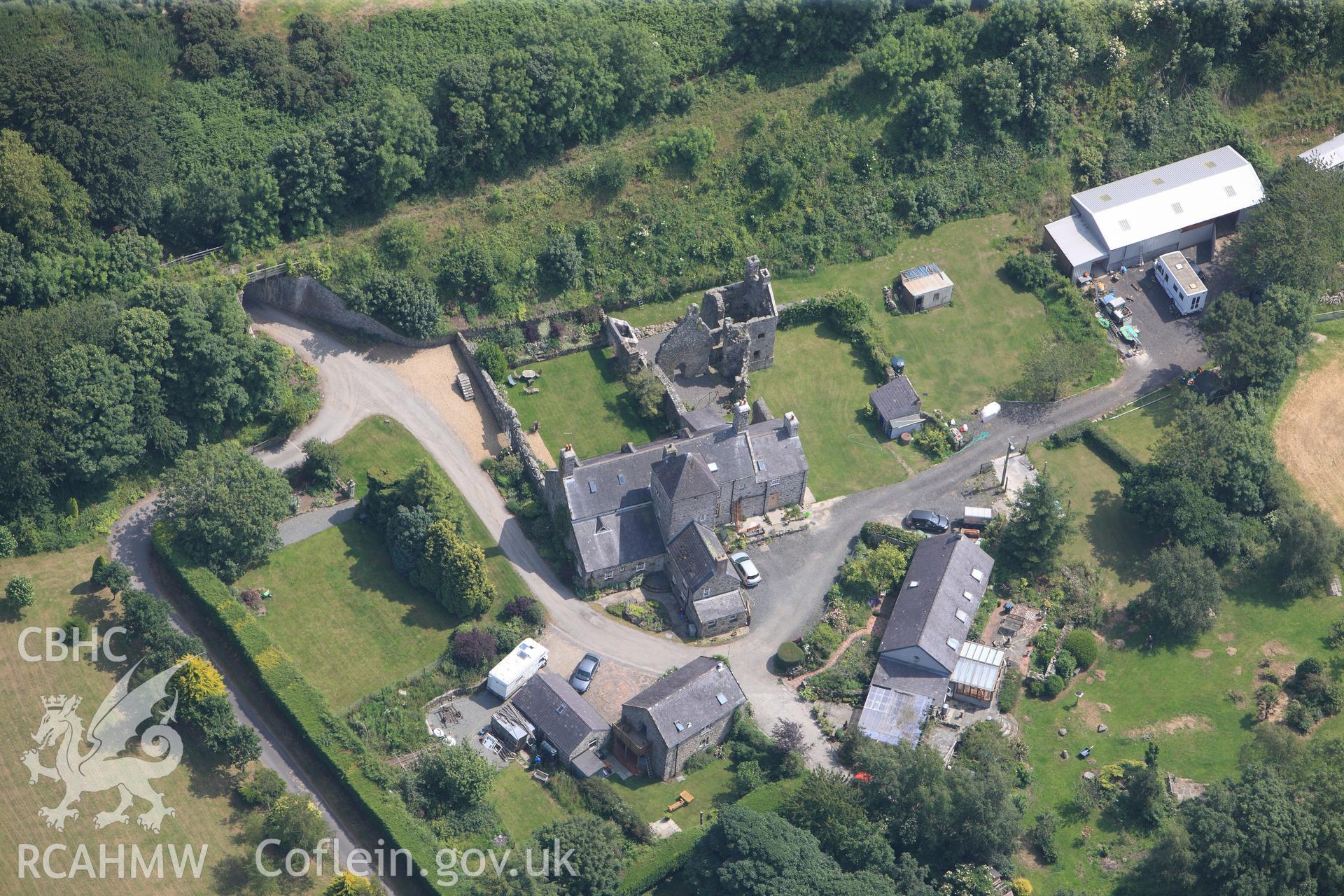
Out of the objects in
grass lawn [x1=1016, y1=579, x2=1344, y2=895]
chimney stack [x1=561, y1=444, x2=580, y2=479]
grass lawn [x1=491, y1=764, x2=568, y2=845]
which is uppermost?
chimney stack [x1=561, y1=444, x2=580, y2=479]

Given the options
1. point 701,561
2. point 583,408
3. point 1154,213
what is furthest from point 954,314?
point 701,561

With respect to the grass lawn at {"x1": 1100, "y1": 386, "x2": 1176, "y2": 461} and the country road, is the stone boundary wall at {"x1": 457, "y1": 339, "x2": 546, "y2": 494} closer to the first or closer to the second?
the country road

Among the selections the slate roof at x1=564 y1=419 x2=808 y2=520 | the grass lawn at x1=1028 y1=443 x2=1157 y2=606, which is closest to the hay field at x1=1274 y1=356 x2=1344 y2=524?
the grass lawn at x1=1028 y1=443 x2=1157 y2=606

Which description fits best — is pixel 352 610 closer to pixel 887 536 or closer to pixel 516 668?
pixel 516 668

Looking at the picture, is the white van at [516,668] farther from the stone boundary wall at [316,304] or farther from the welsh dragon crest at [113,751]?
the stone boundary wall at [316,304]

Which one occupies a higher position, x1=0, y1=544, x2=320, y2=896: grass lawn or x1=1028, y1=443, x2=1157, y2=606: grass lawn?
x1=0, y1=544, x2=320, y2=896: grass lawn

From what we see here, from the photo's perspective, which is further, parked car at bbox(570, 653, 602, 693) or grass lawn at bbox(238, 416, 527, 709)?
parked car at bbox(570, 653, 602, 693)
